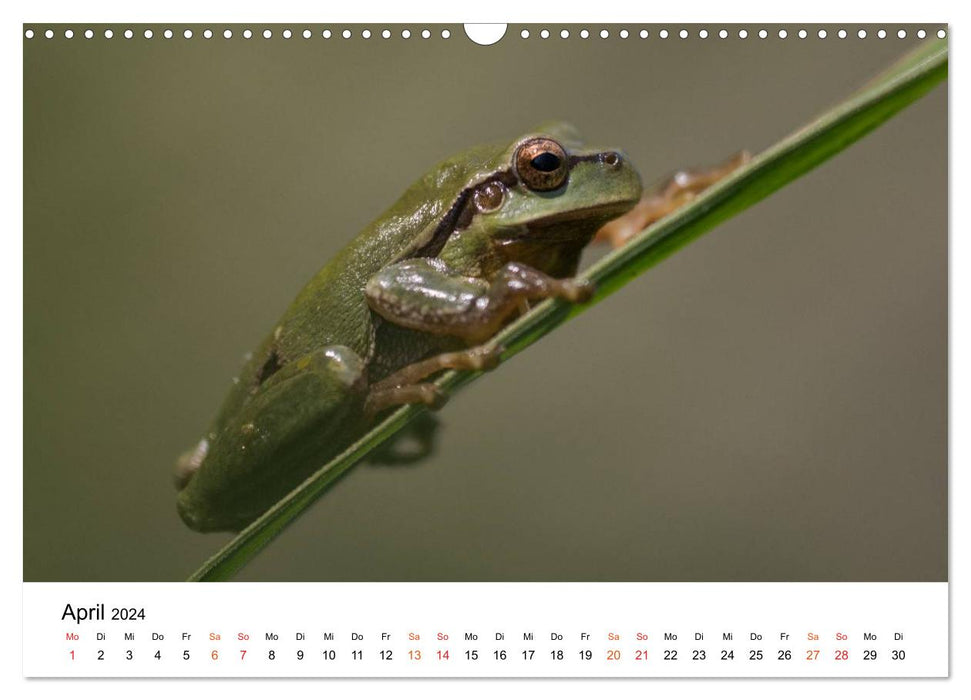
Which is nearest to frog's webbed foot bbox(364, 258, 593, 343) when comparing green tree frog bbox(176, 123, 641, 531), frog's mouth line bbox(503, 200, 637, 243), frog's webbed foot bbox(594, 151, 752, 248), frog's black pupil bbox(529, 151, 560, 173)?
green tree frog bbox(176, 123, 641, 531)

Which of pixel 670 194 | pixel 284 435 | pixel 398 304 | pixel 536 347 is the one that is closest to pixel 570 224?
pixel 670 194

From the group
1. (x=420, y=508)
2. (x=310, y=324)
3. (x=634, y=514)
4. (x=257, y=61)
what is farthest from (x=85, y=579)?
(x=634, y=514)

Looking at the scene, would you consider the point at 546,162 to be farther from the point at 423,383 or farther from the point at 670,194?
the point at 423,383

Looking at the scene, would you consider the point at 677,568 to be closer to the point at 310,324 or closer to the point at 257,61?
Result: the point at 310,324

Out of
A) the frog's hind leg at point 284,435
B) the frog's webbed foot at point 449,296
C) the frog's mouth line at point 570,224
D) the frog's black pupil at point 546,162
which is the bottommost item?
the frog's hind leg at point 284,435

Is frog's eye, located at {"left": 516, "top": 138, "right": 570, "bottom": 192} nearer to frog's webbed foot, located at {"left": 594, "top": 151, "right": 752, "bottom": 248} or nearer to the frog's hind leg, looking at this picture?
frog's webbed foot, located at {"left": 594, "top": 151, "right": 752, "bottom": 248}

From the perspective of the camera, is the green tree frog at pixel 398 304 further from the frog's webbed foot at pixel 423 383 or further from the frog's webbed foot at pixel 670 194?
the frog's webbed foot at pixel 670 194

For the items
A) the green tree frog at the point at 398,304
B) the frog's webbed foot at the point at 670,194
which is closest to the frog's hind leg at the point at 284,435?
the green tree frog at the point at 398,304

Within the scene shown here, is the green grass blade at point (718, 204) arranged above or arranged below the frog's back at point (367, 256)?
below
